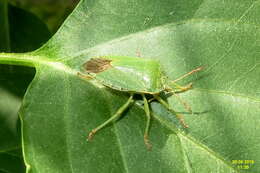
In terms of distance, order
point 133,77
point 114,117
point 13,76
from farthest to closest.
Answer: point 13,76
point 133,77
point 114,117

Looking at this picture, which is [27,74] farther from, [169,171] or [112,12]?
[169,171]

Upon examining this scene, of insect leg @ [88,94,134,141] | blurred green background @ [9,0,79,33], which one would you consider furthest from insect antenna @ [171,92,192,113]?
blurred green background @ [9,0,79,33]

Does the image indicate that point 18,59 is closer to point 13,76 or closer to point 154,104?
point 13,76

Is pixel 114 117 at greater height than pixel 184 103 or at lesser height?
lesser

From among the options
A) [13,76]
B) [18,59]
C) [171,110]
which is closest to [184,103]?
[171,110]

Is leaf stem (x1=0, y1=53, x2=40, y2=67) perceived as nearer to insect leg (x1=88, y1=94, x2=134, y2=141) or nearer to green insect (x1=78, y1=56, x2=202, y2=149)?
green insect (x1=78, y1=56, x2=202, y2=149)

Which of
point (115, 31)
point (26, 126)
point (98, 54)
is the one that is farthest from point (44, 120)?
point (115, 31)

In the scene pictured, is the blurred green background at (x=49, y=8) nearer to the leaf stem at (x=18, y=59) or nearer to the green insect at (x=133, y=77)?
the leaf stem at (x=18, y=59)
